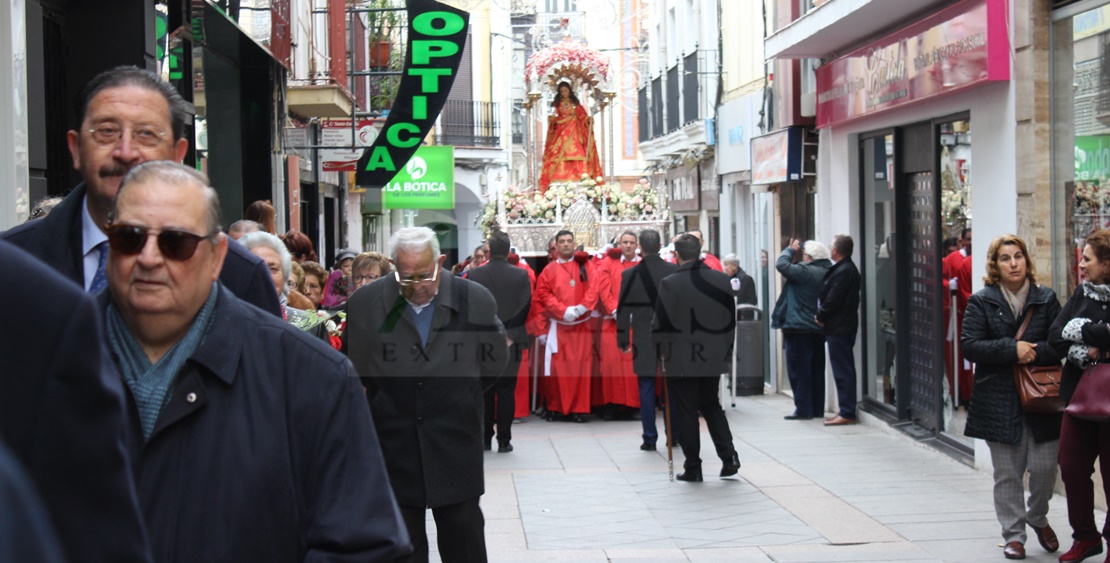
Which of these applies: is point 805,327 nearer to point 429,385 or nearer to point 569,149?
point 569,149

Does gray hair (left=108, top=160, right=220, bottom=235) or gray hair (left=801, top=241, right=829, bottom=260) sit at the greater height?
gray hair (left=108, top=160, right=220, bottom=235)

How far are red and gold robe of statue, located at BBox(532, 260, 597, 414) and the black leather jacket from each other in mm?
7120

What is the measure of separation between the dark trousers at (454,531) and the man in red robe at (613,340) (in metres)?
8.48

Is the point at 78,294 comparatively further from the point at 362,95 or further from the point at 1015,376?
the point at 362,95

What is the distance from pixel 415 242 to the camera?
616 cm

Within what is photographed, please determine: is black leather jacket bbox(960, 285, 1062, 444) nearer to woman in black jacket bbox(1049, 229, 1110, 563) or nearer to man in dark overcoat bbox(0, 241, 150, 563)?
woman in black jacket bbox(1049, 229, 1110, 563)

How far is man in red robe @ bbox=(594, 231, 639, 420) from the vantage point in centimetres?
1443

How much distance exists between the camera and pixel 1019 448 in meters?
7.44

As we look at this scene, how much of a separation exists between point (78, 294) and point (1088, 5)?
832 cm

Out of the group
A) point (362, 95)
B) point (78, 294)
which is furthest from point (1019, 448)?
point (362, 95)

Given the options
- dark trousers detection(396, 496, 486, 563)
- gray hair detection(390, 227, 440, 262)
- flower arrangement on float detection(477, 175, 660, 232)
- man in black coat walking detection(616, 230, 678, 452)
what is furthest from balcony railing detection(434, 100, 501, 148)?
dark trousers detection(396, 496, 486, 563)

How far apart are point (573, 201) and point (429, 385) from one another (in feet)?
40.4

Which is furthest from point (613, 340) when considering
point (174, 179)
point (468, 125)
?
point (468, 125)

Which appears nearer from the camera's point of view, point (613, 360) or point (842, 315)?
point (842, 315)
